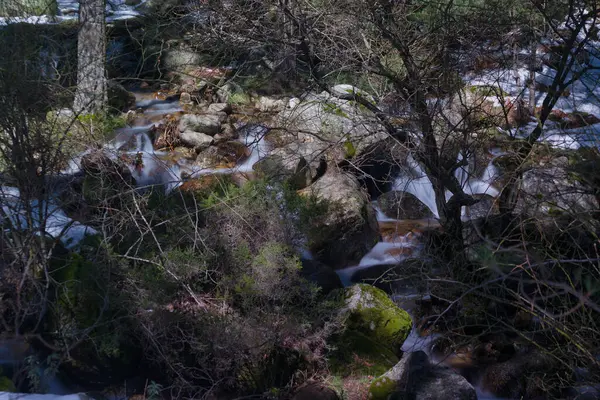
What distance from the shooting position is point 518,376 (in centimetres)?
604

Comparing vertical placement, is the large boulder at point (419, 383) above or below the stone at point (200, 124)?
below

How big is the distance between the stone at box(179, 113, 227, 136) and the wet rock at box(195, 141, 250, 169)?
44 centimetres

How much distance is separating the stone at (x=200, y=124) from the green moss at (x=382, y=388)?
569cm

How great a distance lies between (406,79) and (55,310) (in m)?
3.86

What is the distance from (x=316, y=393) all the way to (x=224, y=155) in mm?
5007

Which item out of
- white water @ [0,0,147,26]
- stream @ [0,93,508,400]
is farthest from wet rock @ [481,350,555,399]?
white water @ [0,0,147,26]

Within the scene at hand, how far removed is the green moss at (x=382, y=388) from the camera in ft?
18.7

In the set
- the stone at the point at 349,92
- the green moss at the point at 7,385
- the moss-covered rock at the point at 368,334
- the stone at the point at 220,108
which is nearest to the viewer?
the green moss at the point at 7,385

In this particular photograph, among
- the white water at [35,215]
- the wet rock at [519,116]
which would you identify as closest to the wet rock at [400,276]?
the wet rock at [519,116]

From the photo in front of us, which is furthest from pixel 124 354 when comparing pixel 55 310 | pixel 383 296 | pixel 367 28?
pixel 367 28

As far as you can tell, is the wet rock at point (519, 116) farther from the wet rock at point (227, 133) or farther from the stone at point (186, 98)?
the stone at point (186, 98)

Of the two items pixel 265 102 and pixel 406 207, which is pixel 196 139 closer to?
pixel 265 102

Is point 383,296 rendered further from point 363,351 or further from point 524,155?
point 524,155

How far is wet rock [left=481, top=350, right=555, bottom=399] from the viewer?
5.88m
